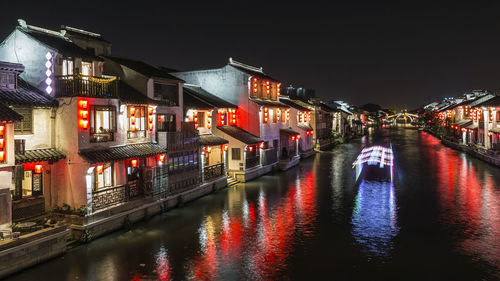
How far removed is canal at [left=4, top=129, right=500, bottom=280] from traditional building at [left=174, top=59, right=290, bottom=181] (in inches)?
199

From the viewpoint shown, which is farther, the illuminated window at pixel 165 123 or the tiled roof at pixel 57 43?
the illuminated window at pixel 165 123

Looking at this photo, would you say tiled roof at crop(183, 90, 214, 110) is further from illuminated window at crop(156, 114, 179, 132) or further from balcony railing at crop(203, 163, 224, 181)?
balcony railing at crop(203, 163, 224, 181)

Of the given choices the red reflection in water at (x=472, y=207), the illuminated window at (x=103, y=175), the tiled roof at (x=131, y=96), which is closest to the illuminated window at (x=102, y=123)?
the tiled roof at (x=131, y=96)

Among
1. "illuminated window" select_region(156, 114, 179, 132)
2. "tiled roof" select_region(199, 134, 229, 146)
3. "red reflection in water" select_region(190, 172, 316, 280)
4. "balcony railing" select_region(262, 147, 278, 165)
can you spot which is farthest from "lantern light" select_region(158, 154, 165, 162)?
"balcony railing" select_region(262, 147, 278, 165)

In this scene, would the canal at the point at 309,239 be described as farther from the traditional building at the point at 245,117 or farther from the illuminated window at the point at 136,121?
the illuminated window at the point at 136,121

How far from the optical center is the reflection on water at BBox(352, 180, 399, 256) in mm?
20828

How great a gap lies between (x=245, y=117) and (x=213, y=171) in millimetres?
12427

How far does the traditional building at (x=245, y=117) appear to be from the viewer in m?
40.9

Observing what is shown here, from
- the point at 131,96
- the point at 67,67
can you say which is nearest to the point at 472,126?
the point at 131,96

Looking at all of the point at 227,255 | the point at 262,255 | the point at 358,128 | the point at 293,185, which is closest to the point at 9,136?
the point at 227,255

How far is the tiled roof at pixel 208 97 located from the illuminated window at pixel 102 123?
1648 cm

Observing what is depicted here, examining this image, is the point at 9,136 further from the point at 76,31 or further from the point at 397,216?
the point at 397,216

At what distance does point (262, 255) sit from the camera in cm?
1923

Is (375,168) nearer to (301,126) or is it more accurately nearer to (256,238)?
(301,126)
